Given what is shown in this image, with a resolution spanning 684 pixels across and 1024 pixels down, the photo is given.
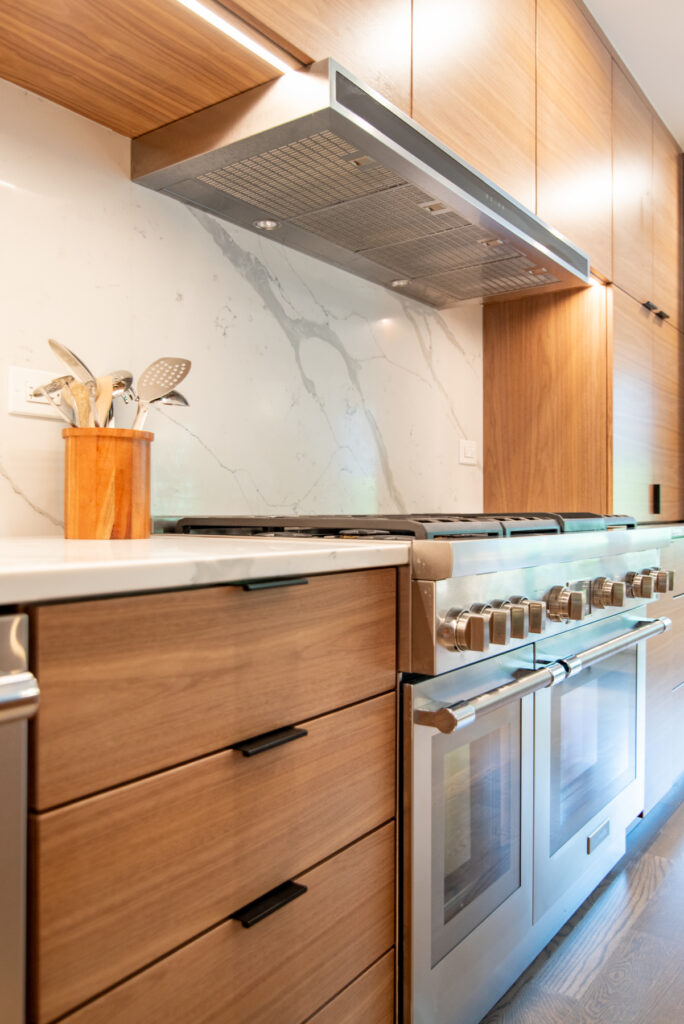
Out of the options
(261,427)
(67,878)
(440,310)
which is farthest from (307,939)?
(440,310)

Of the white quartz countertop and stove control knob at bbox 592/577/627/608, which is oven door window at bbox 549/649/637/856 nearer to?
stove control knob at bbox 592/577/627/608

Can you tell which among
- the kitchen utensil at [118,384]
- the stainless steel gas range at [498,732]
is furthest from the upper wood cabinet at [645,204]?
the kitchen utensil at [118,384]

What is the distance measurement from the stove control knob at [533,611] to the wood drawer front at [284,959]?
39cm

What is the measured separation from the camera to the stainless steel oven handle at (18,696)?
55 centimetres

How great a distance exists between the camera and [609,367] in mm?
2316

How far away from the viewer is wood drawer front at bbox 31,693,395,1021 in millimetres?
602

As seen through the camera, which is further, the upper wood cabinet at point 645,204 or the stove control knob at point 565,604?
the upper wood cabinet at point 645,204

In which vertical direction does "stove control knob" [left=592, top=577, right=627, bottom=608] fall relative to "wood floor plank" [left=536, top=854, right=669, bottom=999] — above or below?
above

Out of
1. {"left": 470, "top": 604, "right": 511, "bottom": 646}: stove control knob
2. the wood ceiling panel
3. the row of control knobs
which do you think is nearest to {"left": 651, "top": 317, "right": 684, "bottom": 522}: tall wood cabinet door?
the row of control knobs

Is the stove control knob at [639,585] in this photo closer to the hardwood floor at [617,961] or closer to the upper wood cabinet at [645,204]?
the hardwood floor at [617,961]

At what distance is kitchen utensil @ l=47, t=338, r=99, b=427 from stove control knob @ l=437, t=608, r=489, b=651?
25.8 inches

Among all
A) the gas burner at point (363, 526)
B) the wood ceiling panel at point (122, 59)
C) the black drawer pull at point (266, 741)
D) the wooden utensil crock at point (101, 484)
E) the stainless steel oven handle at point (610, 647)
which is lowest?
the stainless steel oven handle at point (610, 647)

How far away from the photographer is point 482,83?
167 cm

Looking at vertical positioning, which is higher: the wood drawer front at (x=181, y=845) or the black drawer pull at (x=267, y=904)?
the wood drawer front at (x=181, y=845)
